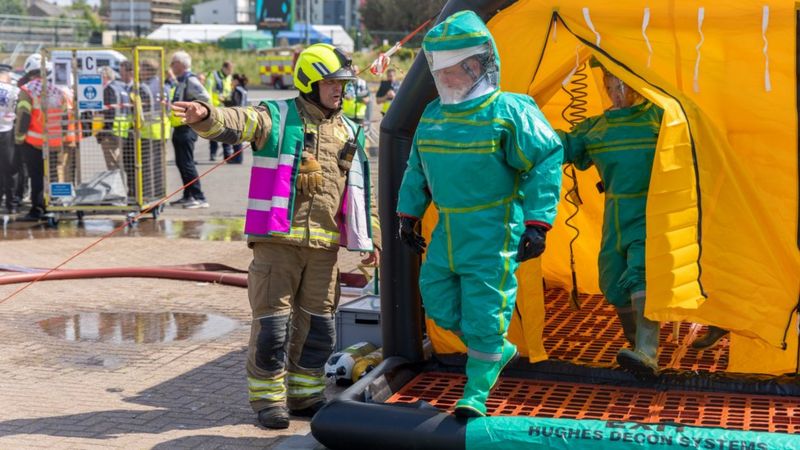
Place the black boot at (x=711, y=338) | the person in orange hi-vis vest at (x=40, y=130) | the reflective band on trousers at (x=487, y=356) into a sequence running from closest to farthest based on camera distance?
the reflective band on trousers at (x=487, y=356) < the black boot at (x=711, y=338) < the person in orange hi-vis vest at (x=40, y=130)

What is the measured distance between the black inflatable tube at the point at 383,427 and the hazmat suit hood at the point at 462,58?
1460 mm

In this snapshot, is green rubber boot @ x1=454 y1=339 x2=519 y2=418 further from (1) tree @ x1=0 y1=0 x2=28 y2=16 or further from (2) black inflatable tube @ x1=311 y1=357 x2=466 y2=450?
(1) tree @ x1=0 y1=0 x2=28 y2=16

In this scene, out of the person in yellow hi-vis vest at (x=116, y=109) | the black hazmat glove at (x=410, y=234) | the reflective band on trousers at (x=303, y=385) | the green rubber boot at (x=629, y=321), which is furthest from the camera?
the person in yellow hi-vis vest at (x=116, y=109)

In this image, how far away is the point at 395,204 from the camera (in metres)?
6.43

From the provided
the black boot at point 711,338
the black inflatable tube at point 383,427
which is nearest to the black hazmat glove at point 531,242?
the black inflatable tube at point 383,427

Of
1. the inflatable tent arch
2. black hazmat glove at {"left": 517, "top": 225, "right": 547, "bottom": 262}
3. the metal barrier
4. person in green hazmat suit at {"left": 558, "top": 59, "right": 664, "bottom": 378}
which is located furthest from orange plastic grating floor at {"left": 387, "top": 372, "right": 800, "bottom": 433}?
the metal barrier

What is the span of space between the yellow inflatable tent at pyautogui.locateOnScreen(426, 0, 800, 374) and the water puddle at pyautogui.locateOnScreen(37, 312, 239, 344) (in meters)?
2.96

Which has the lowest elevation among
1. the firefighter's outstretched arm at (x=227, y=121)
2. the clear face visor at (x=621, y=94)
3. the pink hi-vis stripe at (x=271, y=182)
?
the pink hi-vis stripe at (x=271, y=182)

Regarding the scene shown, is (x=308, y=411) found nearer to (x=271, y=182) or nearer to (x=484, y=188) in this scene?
(x=271, y=182)

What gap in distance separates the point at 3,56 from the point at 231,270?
3914cm

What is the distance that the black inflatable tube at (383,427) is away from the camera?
17.6ft

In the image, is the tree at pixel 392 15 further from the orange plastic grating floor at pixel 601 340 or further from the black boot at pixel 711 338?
the black boot at pixel 711 338

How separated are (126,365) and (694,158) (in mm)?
3786

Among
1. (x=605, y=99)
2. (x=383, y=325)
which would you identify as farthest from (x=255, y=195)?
(x=605, y=99)
